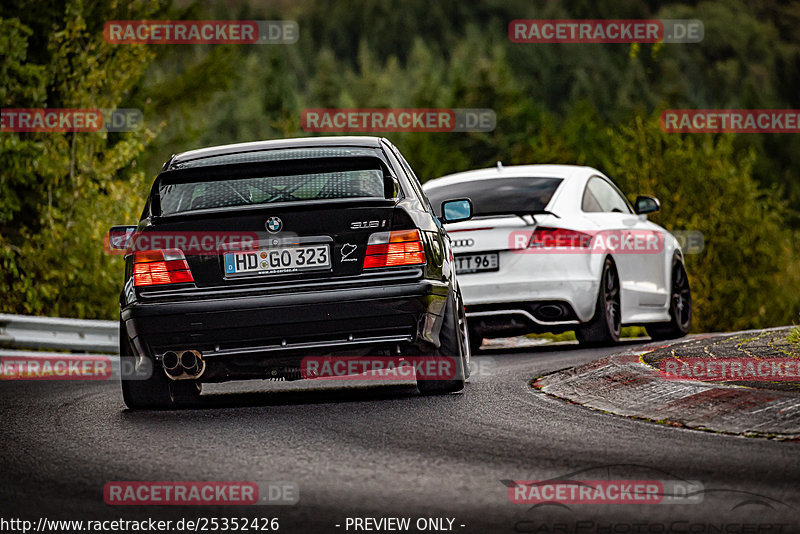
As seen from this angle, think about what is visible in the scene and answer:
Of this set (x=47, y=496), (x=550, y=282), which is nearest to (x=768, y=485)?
(x=47, y=496)

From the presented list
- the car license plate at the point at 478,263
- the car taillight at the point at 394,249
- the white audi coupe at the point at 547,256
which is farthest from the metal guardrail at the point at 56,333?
the car taillight at the point at 394,249

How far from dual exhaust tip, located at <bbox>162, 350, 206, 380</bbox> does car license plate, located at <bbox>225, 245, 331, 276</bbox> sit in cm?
53

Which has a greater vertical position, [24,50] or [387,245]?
[24,50]

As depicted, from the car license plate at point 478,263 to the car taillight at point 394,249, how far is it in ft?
12.6

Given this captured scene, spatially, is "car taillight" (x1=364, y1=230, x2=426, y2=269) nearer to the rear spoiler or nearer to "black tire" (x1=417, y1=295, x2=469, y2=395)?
"black tire" (x1=417, y1=295, x2=469, y2=395)

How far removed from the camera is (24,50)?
1661cm

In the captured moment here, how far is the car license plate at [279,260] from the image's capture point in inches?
280

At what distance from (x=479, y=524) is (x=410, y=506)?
0.36 metres

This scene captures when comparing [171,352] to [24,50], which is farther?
[24,50]

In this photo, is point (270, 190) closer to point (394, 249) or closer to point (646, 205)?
point (394, 249)

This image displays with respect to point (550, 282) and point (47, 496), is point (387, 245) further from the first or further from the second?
point (550, 282)

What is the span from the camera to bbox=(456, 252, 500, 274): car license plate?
11.0 meters

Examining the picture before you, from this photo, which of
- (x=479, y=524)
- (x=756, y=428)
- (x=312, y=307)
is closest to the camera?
(x=479, y=524)

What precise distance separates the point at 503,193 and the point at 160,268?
5.10m
